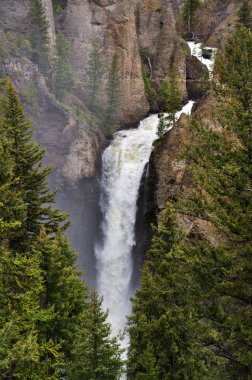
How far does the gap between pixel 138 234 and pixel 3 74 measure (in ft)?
71.1

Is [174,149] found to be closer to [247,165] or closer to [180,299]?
[180,299]

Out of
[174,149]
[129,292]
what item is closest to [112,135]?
[174,149]

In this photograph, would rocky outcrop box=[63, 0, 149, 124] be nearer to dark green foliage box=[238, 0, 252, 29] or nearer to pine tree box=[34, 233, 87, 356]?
Result: dark green foliage box=[238, 0, 252, 29]

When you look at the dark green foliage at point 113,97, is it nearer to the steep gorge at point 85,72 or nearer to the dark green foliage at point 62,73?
the steep gorge at point 85,72

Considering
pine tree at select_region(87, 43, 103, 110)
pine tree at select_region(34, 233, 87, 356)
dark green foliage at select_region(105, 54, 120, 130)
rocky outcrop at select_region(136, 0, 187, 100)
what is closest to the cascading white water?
dark green foliage at select_region(105, 54, 120, 130)

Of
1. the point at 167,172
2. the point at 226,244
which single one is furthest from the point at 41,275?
the point at 167,172

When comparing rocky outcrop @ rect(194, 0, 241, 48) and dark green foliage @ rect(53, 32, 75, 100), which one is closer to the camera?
dark green foliage @ rect(53, 32, 75, 100)

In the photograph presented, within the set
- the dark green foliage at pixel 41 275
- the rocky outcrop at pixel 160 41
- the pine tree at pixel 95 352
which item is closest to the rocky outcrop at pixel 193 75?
the rocky outcrop at pixel 160 41

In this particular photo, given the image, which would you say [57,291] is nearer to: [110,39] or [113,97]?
[113,97]

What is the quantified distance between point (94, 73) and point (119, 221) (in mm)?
20565

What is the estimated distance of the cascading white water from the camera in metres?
35.6

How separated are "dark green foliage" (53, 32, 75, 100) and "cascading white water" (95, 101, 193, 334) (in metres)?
9.70

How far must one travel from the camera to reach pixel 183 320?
15469 millimetres

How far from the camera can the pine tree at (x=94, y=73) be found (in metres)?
46.3
